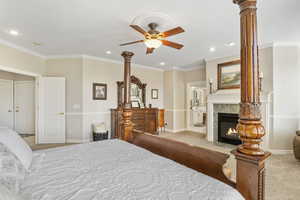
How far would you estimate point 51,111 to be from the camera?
178 inches

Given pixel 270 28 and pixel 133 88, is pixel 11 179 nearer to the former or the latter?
pixel 270 28

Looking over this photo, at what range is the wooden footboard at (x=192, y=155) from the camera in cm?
123

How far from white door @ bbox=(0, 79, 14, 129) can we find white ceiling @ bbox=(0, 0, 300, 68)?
8.90 ft

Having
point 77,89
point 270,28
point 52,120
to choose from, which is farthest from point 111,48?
point 270,28

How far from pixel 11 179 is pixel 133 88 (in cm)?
484

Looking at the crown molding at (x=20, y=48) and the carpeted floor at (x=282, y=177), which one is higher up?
the crown molding at (x=20, y=48)

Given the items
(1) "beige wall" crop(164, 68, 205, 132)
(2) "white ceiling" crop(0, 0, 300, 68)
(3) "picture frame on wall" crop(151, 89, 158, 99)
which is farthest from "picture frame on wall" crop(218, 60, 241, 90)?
(3) "picture frame on wall" crop(151, 89, 158, 99)

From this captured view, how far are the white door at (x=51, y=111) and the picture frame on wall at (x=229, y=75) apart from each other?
4.77 metres

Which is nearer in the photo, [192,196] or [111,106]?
[192,196]

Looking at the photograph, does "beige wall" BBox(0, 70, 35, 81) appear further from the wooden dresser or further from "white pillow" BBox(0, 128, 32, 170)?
"white pillow" BBox(0, 128, 32, 170)

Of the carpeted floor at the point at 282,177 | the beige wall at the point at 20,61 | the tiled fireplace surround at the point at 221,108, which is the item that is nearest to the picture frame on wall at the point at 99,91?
the beige wall at the point at 20,61

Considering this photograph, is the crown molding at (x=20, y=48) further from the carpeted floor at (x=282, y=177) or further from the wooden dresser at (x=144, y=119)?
the carpeted floor at (x=282, y=177)

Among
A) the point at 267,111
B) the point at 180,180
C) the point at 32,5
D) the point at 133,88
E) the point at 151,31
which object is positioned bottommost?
the point at 180,180

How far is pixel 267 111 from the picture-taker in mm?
3811
